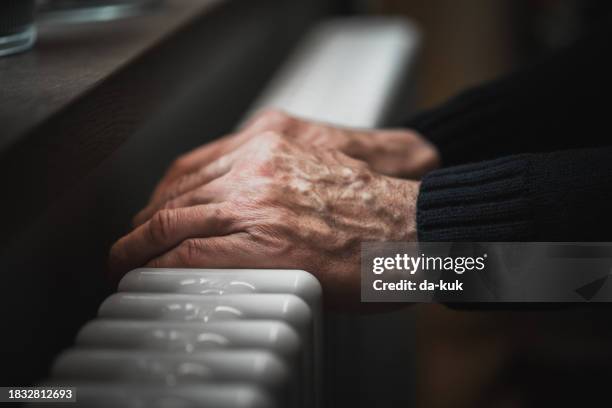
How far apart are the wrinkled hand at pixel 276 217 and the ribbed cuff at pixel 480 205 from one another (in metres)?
0.02

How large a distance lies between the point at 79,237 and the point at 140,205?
15 cm

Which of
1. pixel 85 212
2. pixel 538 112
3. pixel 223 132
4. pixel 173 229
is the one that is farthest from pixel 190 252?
pixel 223 132

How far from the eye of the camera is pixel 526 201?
1.63ft

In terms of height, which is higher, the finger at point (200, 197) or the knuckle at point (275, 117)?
the knuckle at point (275, 117)

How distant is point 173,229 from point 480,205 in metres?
0.22

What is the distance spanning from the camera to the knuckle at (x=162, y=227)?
47 cm

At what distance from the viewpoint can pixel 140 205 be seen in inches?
28.0

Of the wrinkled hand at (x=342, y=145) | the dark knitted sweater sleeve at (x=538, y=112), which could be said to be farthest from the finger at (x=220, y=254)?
the dark knitted sweater sleeve at (x=538, y=112)

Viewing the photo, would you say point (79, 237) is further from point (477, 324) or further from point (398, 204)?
point (477, 324)

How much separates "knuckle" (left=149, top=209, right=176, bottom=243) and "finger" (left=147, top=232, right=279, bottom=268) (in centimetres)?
1

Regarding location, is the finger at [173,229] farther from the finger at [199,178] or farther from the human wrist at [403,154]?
the human wrist at [403,154]

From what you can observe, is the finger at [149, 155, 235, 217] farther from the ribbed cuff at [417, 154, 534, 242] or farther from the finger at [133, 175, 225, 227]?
the ribbed cuff at [417, 154, 534, 242]

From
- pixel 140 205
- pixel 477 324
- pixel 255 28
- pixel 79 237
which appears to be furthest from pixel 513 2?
pixel 79 237

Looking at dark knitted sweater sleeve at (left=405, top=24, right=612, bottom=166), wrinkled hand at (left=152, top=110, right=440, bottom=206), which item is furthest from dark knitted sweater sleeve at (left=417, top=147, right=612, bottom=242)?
dark knitted sweater sleeve at (left=405, top=24, right=612, bottom=166)
